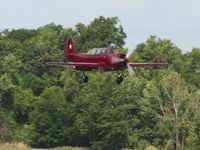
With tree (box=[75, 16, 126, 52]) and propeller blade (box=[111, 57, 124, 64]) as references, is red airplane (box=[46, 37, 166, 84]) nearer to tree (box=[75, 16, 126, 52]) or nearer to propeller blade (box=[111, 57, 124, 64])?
propeller blade (box=[111, 57, 124, 64])

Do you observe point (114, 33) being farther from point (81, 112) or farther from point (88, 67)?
point (88, 67)

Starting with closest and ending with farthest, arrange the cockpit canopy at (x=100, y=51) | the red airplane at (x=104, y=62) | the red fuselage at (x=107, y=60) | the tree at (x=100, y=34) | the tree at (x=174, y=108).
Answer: the red airplane at (x=104, y=62) → the red fuselage at (x=107, y=60) → the cockpit canopy at (x=100, y=51) → the tree at (x=174, y=108) → the tree at (x=100, y=34)

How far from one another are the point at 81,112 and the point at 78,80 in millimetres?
10999

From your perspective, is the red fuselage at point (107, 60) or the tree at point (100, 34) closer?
the red fuselage at point (107, 60)

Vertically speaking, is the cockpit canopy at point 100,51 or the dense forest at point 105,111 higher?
the cockpit canopy at point 100,51

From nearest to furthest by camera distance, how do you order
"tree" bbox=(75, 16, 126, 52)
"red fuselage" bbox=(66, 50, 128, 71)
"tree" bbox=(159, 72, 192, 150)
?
"red fuselage" bbox=(66, 50, 128, 71) < "tree" bbox=(159, 72, 192, 150) < "tree" bbox=(75, 16, 126, 52)

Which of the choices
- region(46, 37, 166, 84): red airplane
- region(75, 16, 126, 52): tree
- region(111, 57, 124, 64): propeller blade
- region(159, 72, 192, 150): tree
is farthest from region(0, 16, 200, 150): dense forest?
region(111, 57, 124, 64): propeller blade

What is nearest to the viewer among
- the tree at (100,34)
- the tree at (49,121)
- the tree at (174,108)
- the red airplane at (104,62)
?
the red airplane at (104,62)

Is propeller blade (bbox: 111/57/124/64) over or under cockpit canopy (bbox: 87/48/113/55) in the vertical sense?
under

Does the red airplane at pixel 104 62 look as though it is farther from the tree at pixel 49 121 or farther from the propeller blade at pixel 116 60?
the tree at pixel 49 121

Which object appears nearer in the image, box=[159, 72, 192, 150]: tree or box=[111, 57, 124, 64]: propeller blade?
box=[111, 57, 124, 64]: propeller blade

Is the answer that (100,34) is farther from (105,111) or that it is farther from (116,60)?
(116,60)

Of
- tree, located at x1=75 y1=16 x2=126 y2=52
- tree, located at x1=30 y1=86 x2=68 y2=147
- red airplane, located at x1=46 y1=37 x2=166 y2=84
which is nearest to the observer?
red airplane, located at x1=46 y1=37 x2=166 y2=84

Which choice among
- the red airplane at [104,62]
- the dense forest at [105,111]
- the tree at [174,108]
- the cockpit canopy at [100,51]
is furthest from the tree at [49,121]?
the cockpit canopy at [100,51]
